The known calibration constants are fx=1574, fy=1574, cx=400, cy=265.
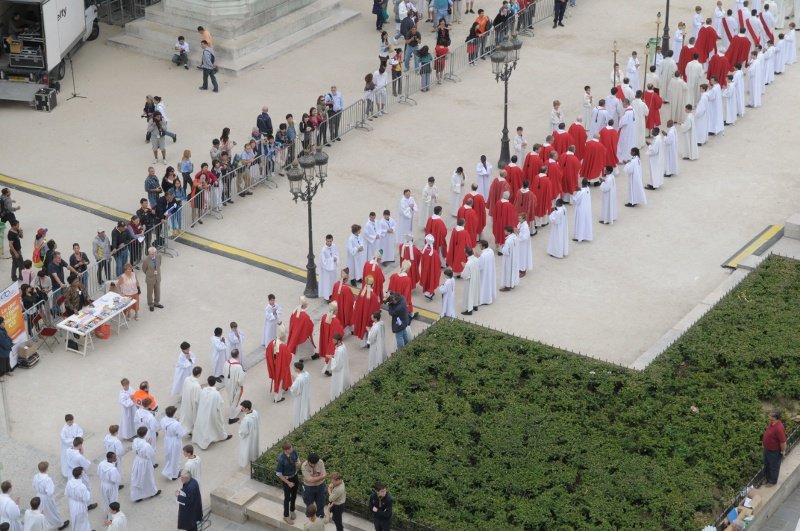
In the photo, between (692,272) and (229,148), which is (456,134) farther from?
(692,272)

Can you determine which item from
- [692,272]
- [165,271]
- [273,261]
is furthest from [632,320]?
[165,271]

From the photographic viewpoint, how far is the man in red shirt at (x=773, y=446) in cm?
2405

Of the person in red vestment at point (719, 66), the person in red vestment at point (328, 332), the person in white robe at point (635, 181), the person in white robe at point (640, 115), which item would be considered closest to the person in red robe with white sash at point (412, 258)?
the person in red vestment at point (328, 332)

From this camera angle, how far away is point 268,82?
41562 millimetres

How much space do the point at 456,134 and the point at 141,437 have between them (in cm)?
1567

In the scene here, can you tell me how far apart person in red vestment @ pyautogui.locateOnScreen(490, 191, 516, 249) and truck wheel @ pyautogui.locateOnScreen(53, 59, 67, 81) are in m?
14.4

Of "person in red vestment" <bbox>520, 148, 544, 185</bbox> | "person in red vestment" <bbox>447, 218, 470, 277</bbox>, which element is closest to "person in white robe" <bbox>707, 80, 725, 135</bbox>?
"person in red vestment" <bbox>520, 148, 544, 185</bbox>

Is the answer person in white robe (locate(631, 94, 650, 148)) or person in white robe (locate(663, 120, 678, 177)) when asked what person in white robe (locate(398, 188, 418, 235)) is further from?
person in white robe (locate(631, 94, 650, 148))

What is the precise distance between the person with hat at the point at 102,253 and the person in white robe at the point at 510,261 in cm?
791

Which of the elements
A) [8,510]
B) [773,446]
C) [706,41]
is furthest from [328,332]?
[706,41]

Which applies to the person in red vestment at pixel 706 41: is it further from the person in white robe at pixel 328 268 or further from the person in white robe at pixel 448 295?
the person in white robe at pixel 328 268

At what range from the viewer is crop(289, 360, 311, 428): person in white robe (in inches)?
1038

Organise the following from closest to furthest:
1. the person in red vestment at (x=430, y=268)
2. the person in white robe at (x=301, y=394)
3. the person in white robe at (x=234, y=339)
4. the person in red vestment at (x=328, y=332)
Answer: the person in white robe at (x=301, y=394) → the person in white robe at (x=234, y=339) → the person in red vestment at (x=328, y=332) → the person in red vestment at (x=430, y=268)

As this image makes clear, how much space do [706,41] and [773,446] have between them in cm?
2019
